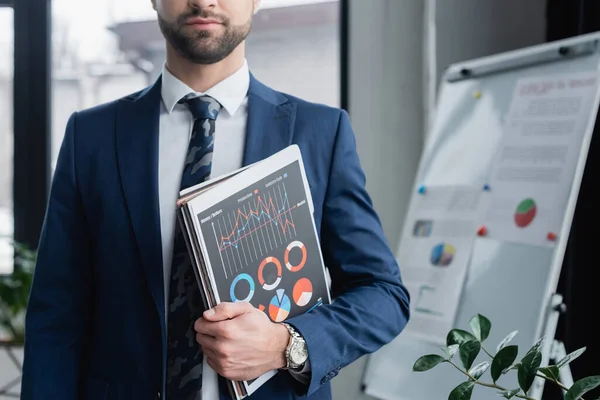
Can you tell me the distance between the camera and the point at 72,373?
1.12 metres

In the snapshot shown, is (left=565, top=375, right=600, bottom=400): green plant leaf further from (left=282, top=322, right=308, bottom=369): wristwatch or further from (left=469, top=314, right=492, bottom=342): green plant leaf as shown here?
(left=282, top=322, right=308, bottom=369): wristwatch

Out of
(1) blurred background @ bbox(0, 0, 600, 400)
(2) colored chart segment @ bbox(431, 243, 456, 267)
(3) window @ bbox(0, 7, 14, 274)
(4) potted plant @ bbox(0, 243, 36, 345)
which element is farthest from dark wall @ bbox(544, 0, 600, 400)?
(3) window @ bbox(0, 7, 14, 274)

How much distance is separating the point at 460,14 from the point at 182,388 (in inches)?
93.4

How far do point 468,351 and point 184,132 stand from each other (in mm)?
608

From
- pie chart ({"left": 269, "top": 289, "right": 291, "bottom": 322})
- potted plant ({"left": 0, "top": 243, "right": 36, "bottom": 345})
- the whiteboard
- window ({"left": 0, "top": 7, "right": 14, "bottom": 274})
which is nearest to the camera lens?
pie chart ({"left": 269, "top": 289, "right": 291, "bottom": 322})

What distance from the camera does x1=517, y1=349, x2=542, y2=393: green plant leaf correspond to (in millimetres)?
788

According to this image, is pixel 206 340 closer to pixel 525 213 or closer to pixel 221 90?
pixel 221 90

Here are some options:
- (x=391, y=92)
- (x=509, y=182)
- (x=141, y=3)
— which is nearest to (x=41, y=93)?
(x=141, y=3)

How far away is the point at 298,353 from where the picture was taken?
0.94m

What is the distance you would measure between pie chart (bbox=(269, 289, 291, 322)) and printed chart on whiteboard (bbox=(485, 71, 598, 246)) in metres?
1.12

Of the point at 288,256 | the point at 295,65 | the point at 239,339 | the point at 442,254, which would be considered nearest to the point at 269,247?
the point at 288,256

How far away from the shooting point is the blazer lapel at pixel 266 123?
3.58ft

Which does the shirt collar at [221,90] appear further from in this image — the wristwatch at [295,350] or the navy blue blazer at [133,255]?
the wristwatch at [295,350]

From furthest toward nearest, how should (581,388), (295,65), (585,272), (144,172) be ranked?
(295,65) < (585,272) < (144,172) < (581,388)
